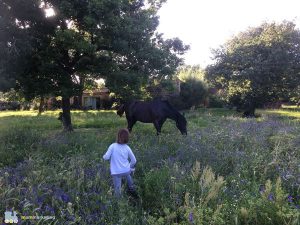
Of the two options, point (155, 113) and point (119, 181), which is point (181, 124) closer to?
point (155, 113)

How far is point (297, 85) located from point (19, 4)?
25.5 metres

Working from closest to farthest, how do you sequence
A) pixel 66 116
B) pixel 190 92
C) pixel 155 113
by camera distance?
pixel 155 113, pixel 66 116, pixel 190 92

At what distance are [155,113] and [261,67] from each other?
57.8 ft

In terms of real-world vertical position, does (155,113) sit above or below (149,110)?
below

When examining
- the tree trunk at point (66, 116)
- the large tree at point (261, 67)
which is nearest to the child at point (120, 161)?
the tree trunk at point (66, 116)

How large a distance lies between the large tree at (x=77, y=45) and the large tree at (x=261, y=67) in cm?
1425

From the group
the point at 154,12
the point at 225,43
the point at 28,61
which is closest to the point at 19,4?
the point at 28,61

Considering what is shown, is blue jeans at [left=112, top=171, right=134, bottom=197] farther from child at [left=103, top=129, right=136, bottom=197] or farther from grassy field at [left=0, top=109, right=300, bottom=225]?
grassy field at [left=0, top=109, right=300, bottom=225]

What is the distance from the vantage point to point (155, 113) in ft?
52.5

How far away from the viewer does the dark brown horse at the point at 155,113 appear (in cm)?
1539

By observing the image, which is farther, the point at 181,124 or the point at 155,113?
the point at 155,113

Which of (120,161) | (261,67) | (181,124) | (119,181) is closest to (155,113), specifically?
(181,124)

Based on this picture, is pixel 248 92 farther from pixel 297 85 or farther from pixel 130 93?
pixel 130 93

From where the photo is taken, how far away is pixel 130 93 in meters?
18.3
